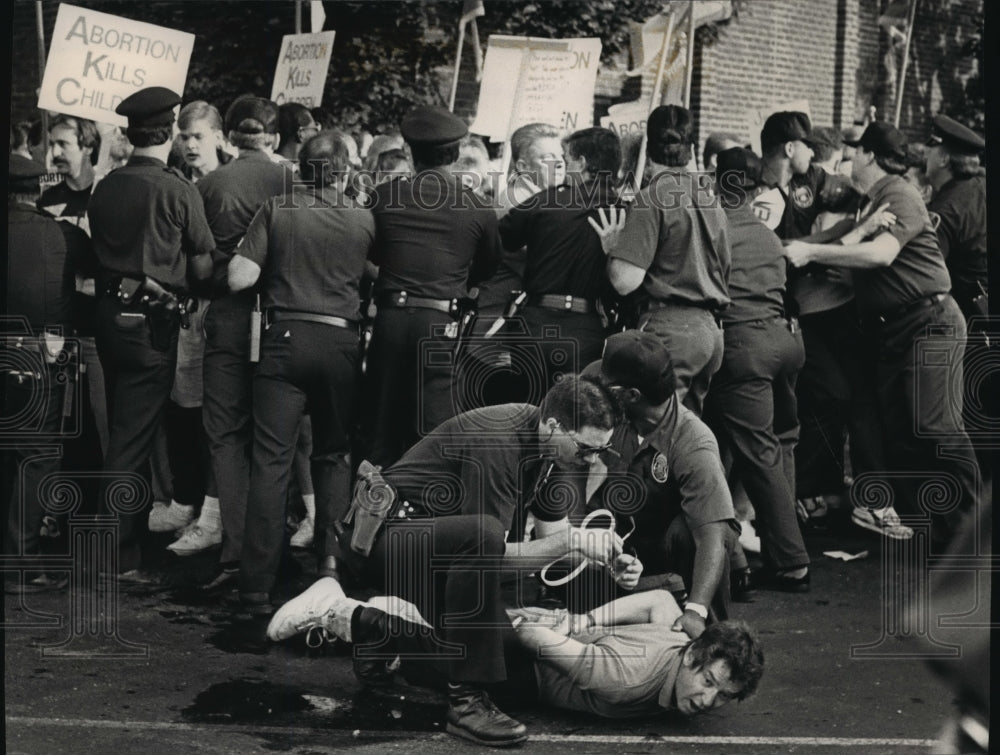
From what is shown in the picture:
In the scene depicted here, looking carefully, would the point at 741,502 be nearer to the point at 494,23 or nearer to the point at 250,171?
the point at 250,171

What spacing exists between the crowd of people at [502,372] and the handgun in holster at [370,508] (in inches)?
0.4

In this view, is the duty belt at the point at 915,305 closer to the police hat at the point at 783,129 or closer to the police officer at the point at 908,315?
the police officer at the point at 908,315

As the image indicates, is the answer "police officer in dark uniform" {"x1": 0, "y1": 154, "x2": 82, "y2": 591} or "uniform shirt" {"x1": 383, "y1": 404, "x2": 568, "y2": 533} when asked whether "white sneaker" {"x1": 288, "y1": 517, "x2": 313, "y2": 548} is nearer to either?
"police officer in dark uniform" {"x1": 0, "y1": 154, "x2": 82, "y2": 591}

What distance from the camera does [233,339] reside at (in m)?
6.64

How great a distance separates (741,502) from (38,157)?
5.84 m

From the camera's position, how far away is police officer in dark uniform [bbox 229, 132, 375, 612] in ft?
20.5

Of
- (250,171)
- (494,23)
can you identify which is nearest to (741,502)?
(250,171)

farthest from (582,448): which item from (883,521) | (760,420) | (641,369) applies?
(883,521)

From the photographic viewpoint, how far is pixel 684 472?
5.26 m

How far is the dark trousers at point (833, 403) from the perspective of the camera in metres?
7.86

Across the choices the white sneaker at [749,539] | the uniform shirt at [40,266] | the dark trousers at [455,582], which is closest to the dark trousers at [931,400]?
the white sneaker at [749,539]

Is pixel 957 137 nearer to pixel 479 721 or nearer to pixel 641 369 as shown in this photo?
pixel 641 369

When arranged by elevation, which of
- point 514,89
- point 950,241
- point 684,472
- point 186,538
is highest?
point 514,89

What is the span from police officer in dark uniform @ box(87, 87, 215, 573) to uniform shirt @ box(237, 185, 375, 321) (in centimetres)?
35
